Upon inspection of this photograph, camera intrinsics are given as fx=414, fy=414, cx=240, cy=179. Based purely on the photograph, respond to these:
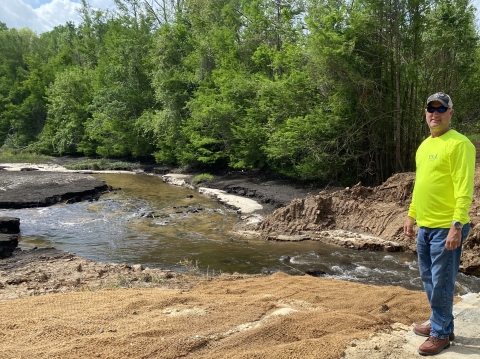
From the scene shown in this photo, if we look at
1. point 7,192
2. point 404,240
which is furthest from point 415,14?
point 7,192

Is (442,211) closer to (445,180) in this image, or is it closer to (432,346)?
(445,180)

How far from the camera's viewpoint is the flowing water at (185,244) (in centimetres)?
958

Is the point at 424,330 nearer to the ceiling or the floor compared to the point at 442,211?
nearer to the floor

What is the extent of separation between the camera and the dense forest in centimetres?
1688

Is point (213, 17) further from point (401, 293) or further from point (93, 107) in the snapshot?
point (401, 293)

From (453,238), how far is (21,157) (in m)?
43.2

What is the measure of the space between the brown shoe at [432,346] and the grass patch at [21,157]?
40.2 meters

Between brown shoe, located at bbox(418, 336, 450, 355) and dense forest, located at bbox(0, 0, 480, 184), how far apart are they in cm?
1457

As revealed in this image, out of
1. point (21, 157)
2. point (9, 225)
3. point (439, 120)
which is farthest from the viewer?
point (21, 157)

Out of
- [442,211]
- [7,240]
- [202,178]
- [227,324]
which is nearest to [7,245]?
[7,240]

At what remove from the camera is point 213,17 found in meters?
34.0

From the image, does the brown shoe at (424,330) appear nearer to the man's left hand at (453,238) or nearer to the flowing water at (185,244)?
the man's left hand at (453,238)

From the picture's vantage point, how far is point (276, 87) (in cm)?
2047

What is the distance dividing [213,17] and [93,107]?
14677mm
